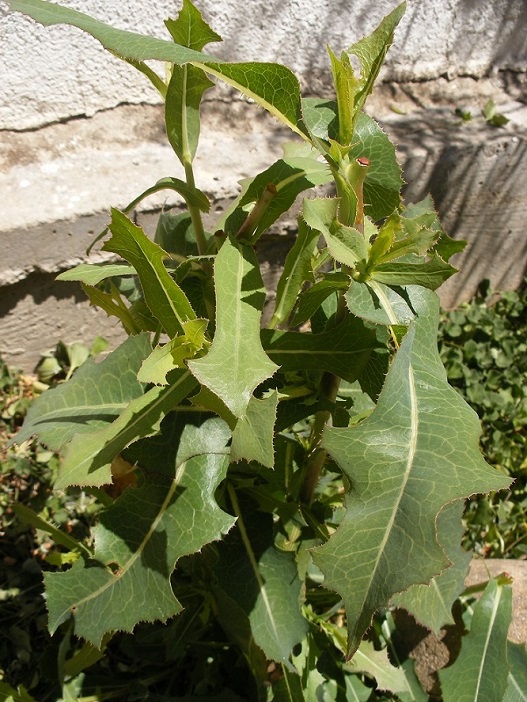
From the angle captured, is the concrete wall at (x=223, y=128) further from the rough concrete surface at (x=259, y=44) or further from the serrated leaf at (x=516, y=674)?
the serrated leaf at (x=516, y=674)

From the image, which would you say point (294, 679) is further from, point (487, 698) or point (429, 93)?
point (429, 93)

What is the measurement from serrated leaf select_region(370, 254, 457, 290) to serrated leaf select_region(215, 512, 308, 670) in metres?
0.57

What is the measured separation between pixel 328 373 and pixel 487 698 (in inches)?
33.5

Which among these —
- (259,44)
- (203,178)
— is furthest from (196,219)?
(259,44)

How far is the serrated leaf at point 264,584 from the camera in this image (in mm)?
1344

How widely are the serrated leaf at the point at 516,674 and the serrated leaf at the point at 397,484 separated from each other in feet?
3.04

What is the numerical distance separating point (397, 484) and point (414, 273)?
32cm

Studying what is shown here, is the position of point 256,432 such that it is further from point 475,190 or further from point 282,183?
point 475,190

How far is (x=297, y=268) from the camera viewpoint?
3.90 feet

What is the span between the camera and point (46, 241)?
6.64 feet

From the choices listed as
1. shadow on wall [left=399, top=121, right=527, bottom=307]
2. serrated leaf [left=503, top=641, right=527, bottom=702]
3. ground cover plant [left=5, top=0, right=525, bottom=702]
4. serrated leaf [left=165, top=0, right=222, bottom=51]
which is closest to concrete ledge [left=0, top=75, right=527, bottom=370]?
shadow on wall [left=399, top=121, right=527, bottom=307]

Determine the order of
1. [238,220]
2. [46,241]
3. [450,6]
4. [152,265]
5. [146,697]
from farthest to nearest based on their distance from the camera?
[450,6], [46,241], [146,697], [238,220], [152,265]

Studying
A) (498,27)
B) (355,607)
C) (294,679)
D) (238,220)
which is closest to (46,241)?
(238,220)

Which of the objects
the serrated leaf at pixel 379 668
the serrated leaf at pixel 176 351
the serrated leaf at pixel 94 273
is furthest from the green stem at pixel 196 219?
the serrated leaf at pixel 379 668
